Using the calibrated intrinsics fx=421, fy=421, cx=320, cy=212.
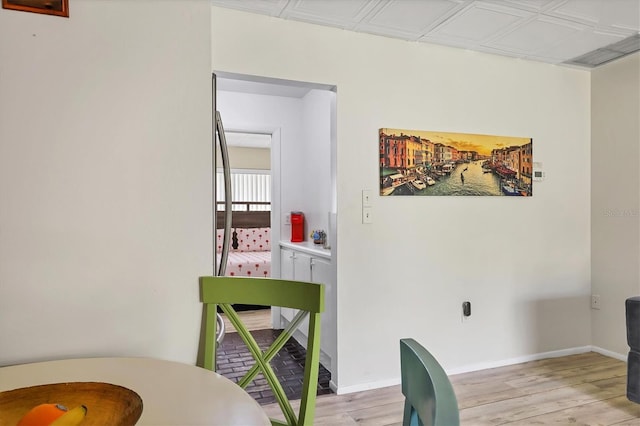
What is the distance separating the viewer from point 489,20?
2.53 meters

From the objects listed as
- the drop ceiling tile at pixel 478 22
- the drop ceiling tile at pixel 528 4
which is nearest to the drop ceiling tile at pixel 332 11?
the drop ceiling tile at pixel 478 22

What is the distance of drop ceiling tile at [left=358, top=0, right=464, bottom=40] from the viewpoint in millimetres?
2316

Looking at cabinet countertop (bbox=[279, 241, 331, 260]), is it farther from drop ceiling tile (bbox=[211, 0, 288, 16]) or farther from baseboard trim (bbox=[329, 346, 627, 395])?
drop ceiling tile (bbox=[211, 0, 288, 16])

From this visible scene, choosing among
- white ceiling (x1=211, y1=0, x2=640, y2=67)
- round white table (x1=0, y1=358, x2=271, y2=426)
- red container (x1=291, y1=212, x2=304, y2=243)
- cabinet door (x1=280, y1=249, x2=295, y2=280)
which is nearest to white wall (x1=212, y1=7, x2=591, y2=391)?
white ceiling (x1=211, y1=0, x2=640, y2=67)

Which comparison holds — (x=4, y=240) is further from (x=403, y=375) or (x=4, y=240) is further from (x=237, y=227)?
(x=237, y=227)

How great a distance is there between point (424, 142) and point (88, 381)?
2475 millimetres

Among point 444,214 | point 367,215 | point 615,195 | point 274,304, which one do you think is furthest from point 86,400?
point 615,195

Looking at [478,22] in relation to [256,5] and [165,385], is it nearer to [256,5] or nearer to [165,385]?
[256,5]

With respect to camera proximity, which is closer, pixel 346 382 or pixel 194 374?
pixel 194 374

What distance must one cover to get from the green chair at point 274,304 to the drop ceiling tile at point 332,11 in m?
1.67

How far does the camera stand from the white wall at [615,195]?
10.4 ft

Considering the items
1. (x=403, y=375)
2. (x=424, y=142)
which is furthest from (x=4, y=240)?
(x=424, y=142)

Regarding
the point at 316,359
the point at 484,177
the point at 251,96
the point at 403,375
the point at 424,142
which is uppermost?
the point at 251,96

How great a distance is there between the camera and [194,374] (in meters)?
1.07
